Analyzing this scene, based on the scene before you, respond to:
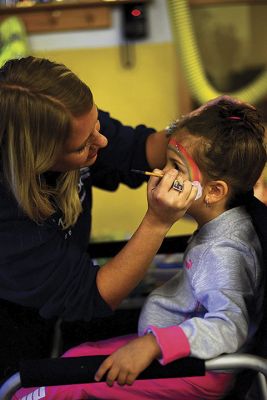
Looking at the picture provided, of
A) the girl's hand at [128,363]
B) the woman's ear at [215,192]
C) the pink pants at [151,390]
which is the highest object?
the woman's ear at [215,192]

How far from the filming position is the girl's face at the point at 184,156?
1.01m

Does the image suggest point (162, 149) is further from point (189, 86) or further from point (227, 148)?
point (189, 86)

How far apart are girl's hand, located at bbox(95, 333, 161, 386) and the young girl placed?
43mm

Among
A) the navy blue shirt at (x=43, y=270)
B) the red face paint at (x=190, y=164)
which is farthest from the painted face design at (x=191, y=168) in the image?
the navy blue shirt at (x=43, y=270)

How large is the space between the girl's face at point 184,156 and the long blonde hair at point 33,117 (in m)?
0.19

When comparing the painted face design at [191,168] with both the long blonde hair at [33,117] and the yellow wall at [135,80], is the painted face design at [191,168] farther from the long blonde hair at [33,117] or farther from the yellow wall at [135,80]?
the yellow wall at [135,80]

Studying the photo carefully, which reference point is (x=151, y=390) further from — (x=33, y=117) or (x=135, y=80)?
(x=135, y=80)

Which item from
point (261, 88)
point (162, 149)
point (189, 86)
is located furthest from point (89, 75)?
point (162, 149)

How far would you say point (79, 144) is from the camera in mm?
991

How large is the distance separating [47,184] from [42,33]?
68.2 inches

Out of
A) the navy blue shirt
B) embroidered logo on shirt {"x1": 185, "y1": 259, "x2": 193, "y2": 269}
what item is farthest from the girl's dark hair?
the navy blue shirt

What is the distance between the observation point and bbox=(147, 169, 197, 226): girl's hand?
0.91 meters

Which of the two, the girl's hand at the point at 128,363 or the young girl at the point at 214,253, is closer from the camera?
the girl's hand at the point at 128,363

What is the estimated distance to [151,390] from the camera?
1028 mm
